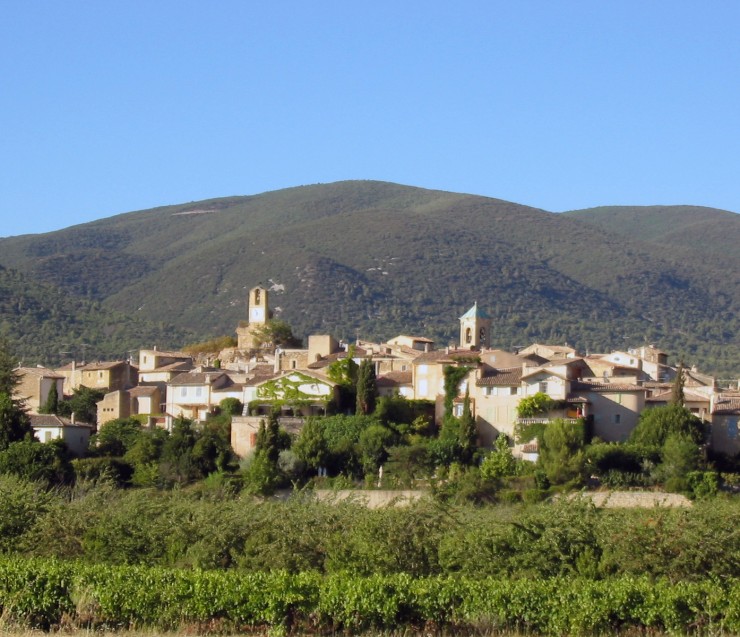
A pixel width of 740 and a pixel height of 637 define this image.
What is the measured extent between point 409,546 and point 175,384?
29.5 metres

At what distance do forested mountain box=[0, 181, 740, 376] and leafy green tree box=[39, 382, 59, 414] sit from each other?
47985 millimetres

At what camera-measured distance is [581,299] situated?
468 feet

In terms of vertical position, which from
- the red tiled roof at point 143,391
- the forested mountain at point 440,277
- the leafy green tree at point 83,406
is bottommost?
the leafy green tree at point 83,406

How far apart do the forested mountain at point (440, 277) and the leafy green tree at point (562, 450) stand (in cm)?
6025

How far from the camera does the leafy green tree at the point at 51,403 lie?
199 feet

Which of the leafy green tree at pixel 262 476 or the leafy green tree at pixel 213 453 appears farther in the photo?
the leafy green tree at pixel 213 453

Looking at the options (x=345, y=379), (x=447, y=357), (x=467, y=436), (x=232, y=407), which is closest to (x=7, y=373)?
(x=232, y=407)

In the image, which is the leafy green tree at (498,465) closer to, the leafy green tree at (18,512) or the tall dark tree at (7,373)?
the leafy green tree at (18,512)

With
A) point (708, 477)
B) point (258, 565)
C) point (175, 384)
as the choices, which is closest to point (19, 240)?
point (175, 384)

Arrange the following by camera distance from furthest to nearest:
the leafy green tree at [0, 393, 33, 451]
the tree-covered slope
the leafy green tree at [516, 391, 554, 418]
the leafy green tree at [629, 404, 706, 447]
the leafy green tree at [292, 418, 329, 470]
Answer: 1. the tree-covered slope
2. the leafy green tree at [0, 393, 33, 451]
3. the leafy green tree at [516, 391, 554, 418]
4. the leafy green tree at [292, 418, 329, 470]
5. the leafy green tree at [629, 404, 706, 447]

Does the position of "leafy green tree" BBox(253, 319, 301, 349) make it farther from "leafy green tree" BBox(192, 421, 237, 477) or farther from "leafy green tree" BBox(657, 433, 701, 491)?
"leafy green tree" BBox(657, 433, 701, 491)

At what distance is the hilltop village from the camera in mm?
53750

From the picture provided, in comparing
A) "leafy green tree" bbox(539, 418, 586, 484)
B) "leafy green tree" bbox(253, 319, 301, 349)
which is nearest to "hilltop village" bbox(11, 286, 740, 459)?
"leafy green tree" bbox(539, 418, 586, 484)

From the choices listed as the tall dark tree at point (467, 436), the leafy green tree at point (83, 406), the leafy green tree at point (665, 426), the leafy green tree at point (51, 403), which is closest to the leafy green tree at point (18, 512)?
the tall dark tree at point (467, 436)
